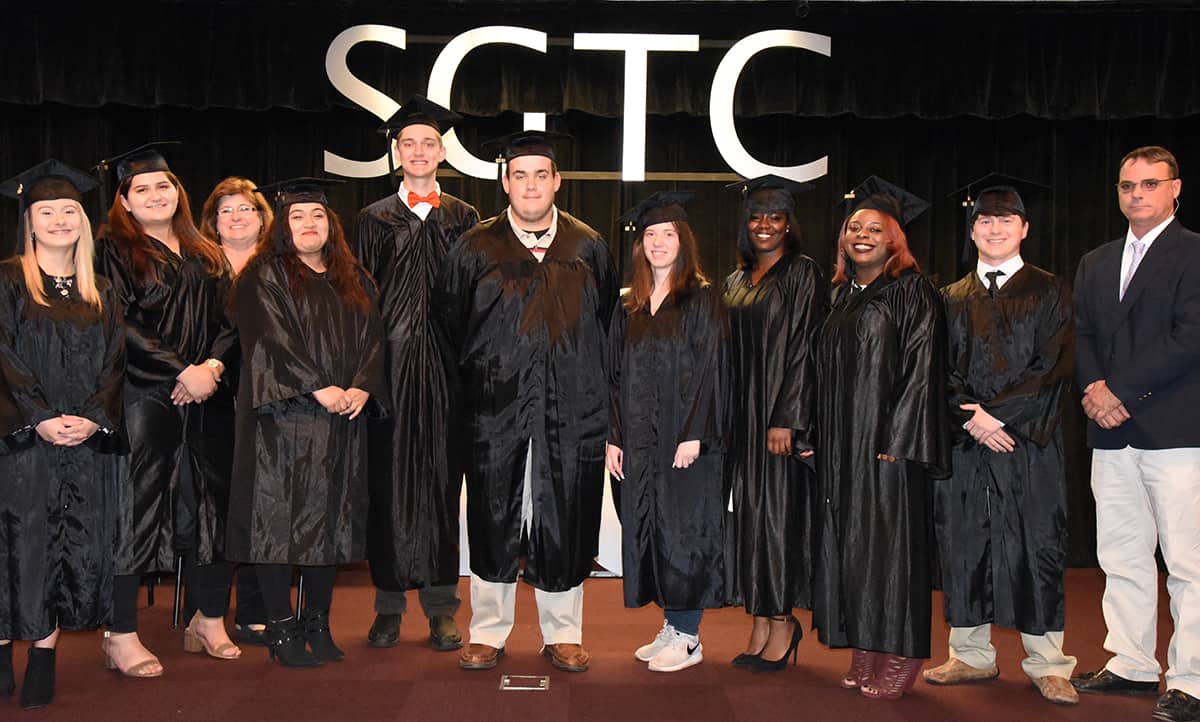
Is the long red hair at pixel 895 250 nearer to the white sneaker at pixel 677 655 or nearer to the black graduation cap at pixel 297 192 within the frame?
the white sneaker at pixel 677 655

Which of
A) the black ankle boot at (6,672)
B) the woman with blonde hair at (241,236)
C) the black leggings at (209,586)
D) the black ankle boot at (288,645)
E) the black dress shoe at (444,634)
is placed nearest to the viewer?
the black ankle boot at (6,672)

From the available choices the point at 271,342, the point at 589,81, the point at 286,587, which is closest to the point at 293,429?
the point at 271,342

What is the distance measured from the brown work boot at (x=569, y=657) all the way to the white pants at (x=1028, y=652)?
1436mm

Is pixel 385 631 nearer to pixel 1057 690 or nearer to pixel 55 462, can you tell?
pixel 55 462

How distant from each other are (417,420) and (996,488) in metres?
2.27

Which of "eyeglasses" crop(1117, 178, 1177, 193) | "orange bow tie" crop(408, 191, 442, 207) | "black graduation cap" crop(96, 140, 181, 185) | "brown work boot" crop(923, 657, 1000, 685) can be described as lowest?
"brown work boot" crop(923, 657, 1000, 685)

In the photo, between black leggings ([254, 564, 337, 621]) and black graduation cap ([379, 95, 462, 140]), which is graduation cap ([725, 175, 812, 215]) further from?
black leggings ([254, 564, 337, 621])

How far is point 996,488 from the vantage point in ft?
12.6

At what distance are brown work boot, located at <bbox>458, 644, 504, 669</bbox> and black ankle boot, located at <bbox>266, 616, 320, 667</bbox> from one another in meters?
0.58

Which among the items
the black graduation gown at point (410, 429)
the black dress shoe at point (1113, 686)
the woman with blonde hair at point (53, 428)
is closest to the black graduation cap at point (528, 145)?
the black graduation gown at point (410, 429)

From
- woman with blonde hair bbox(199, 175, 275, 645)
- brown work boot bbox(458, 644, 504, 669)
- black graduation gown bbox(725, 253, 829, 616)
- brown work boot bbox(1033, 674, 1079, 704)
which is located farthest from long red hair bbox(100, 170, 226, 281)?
brown work boot bbox(1033, 674, 1079, 704)

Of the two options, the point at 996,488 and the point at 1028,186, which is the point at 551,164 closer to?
the point at 1028,186

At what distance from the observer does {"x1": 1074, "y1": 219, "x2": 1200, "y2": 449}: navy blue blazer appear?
3.74 meters

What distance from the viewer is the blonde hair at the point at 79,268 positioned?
357cm
